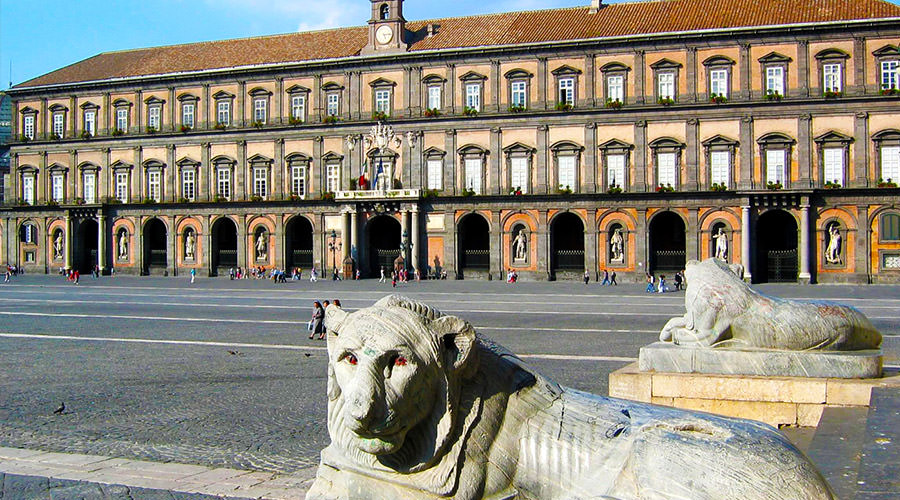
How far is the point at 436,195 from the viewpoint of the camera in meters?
54.2

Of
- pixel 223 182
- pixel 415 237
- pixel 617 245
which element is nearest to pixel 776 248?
pixel 617 245

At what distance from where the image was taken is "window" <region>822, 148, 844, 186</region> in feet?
156

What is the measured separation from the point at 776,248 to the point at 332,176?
28.6 meters

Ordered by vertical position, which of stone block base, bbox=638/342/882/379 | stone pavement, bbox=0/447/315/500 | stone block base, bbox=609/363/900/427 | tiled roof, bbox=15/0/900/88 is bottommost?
stone pavement, bbox=0/447/315/500

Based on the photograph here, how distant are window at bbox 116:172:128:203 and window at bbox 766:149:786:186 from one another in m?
43.6

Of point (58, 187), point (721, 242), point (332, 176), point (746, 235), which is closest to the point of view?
point (746, 235)

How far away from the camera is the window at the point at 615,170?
5103 centimetres

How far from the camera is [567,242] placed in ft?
181

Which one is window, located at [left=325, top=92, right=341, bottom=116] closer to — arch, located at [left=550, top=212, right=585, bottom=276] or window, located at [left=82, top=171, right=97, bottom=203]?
arch, located at [left=550, top=212, right=585, bottom=276]

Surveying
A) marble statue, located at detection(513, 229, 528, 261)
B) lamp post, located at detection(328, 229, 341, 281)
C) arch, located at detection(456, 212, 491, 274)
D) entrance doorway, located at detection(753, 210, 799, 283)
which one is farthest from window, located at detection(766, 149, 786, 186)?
lamp post, located at detection(328, 229, 341, 281)

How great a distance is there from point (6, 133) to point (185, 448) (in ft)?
329

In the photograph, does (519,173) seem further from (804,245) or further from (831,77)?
(831,77)

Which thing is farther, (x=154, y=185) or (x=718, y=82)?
(x=154, y=185)

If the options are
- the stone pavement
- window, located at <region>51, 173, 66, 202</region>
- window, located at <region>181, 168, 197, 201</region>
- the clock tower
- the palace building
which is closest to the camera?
the stone pavement
